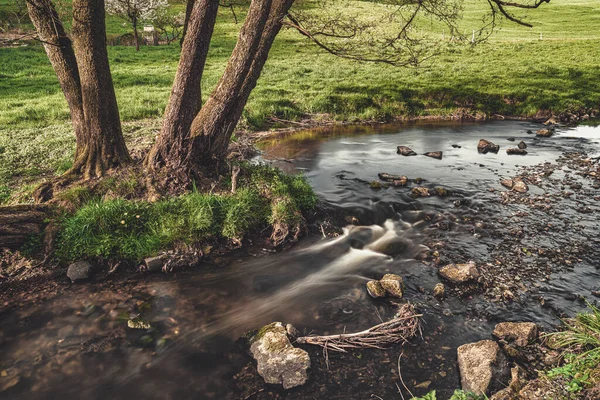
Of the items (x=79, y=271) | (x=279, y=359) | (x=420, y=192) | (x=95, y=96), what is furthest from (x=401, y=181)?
(x=79, y=271)

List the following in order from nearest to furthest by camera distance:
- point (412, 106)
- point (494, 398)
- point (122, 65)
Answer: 1. point (494, 398)
2. point (412, 106)
3. point (122, 65)

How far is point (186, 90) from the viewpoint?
28.2ft

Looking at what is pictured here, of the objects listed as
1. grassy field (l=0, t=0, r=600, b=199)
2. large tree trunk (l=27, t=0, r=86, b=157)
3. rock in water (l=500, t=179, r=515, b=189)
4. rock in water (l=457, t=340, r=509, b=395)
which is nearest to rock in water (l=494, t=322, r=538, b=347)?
rock in water (l=457, t=340, r=509, b=395)

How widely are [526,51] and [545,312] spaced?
3839 cm

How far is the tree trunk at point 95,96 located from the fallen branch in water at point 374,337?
6.54 metres

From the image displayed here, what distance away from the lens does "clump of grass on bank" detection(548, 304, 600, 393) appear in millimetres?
3945

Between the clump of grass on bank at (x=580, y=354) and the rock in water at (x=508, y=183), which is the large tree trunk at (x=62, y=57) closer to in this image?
the clump of grass on bank at (x=580, y=354)

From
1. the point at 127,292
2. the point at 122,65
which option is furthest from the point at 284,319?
the point at 122,65

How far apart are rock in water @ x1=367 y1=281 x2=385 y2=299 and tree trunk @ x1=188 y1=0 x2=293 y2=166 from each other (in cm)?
512

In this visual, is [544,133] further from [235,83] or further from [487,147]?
[235,83]

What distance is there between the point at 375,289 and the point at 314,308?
116 cm

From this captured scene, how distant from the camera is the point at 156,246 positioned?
25.5 ft

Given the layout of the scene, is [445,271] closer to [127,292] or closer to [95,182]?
[127,292]

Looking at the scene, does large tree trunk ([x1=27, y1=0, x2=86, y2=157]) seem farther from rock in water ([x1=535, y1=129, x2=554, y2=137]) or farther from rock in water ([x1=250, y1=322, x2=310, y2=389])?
rock in water ([x1=535, y1=129, x2=554, y2=137])
